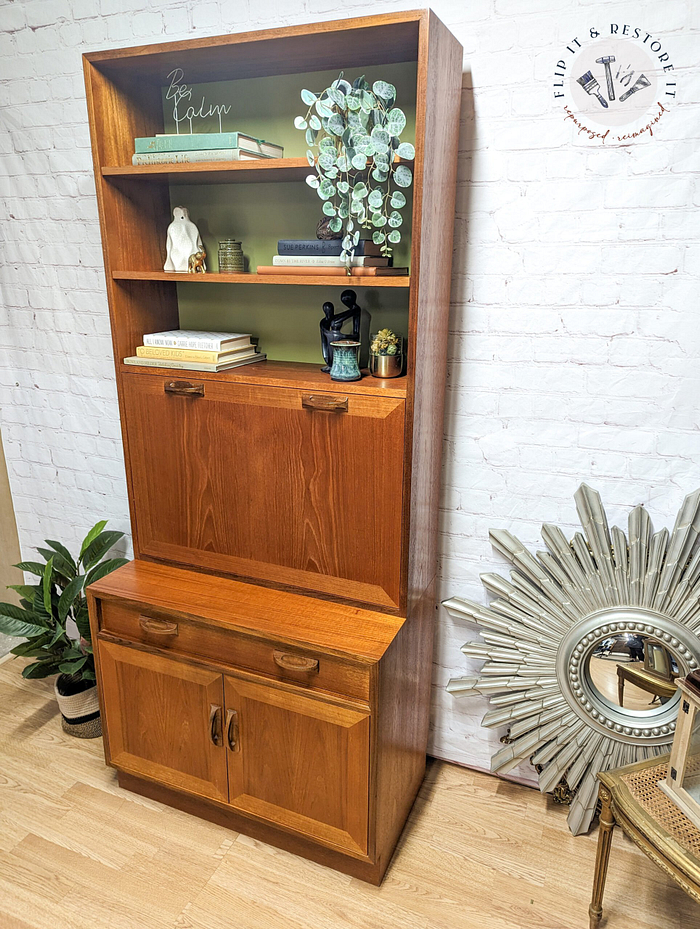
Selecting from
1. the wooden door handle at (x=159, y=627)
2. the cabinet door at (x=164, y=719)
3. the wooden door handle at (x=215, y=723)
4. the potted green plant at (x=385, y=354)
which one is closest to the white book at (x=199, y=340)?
the potted green plant at (x=385, y=354)

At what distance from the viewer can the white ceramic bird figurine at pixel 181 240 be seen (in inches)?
73.9

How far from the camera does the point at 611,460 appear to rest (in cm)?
178

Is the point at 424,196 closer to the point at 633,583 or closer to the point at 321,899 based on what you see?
the point at 633,583

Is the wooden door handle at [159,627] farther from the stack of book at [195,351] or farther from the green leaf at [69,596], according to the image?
the stack of book at [195,351]

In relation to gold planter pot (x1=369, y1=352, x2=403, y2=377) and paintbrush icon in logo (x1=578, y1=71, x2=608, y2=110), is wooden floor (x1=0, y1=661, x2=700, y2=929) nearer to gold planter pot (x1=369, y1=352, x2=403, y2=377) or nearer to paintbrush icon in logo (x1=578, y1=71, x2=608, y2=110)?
gold planter pot (x1=369, y1=352, x2=403, y2=377)

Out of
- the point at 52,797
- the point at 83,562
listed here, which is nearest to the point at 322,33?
the point at 83,562

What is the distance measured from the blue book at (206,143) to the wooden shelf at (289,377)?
53 cm

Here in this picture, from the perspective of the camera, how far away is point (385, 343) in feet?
5.57

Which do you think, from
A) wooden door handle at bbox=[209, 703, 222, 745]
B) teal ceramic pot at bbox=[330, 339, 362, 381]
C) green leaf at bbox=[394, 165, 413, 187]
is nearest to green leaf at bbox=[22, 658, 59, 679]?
wooden door handle at bbox=[209, 703, 222, 745]

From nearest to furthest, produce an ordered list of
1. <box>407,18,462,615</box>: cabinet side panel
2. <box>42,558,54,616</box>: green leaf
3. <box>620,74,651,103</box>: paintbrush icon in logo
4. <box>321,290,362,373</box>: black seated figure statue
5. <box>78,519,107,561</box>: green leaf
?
<box>407,18,462,615</box>: cabinet side panel
<box>620,74,651,103</box>: paintbrush icon in logo
<box>321,290,362,373</box>: black seated figure statue
<box>42,558,54,616</box>: green leaf
<box>78,519,107,561</box>: green leaf

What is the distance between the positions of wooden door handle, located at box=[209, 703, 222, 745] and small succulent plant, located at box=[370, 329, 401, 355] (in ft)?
3.36

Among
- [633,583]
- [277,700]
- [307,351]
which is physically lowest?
[277,700]

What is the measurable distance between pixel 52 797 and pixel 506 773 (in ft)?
4.52

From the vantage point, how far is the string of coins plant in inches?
57.0
